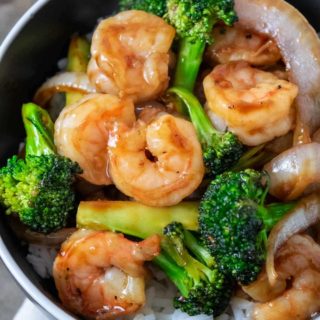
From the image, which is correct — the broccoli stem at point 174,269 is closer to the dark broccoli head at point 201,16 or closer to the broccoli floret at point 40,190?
the broccoli floret at point 40,190

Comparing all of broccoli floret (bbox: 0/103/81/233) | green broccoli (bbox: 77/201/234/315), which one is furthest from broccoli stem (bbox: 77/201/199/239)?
broccoli floret (bbox: 0/103/81/233)

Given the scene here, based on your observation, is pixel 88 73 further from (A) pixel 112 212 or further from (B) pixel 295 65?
(B) pixel 295 65

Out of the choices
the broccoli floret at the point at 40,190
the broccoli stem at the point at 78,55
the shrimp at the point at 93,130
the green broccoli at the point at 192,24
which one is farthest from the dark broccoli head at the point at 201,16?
the broccoli floret at the point at 40,190

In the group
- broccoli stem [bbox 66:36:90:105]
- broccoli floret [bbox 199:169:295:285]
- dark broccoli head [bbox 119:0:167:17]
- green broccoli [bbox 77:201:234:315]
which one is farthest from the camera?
broccoli stem [bbox 66:36:90:105]

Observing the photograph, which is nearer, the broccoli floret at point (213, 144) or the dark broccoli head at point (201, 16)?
the broccoli floret at point (213, 144)

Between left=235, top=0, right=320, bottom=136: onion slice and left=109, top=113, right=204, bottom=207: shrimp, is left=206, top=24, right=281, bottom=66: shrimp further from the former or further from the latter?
left=109, top=113, right=204, bottom=207: shrimp
